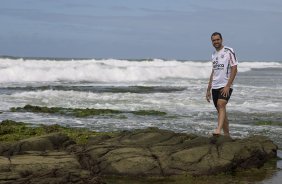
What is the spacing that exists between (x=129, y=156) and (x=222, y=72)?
8.20 feet

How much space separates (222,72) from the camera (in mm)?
8711

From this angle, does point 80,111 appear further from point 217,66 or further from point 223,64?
point 223,64

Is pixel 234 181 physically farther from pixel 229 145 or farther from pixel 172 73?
pixel 172 73

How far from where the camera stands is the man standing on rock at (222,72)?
8.63 metres

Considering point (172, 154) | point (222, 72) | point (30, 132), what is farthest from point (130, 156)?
point (30, 132)

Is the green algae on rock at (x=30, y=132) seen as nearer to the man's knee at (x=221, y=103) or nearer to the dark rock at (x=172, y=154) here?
the dark rock at (x=172, y=154)

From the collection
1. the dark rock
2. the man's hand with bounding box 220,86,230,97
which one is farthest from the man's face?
the dark rock

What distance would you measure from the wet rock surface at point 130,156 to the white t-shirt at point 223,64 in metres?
1.11

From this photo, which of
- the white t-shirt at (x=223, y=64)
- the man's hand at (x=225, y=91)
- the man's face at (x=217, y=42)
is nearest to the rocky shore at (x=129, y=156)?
the man's hand at (x=225, y=91)

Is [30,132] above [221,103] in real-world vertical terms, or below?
below

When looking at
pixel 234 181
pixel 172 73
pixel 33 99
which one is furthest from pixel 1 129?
pixel 172 73

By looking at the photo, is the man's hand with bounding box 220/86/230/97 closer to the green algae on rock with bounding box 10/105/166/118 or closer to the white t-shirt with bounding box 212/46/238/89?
the white t-shirt with bounding box 212/46/238/89

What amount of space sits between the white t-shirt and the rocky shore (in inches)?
43.9

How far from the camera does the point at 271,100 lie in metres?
19.8
